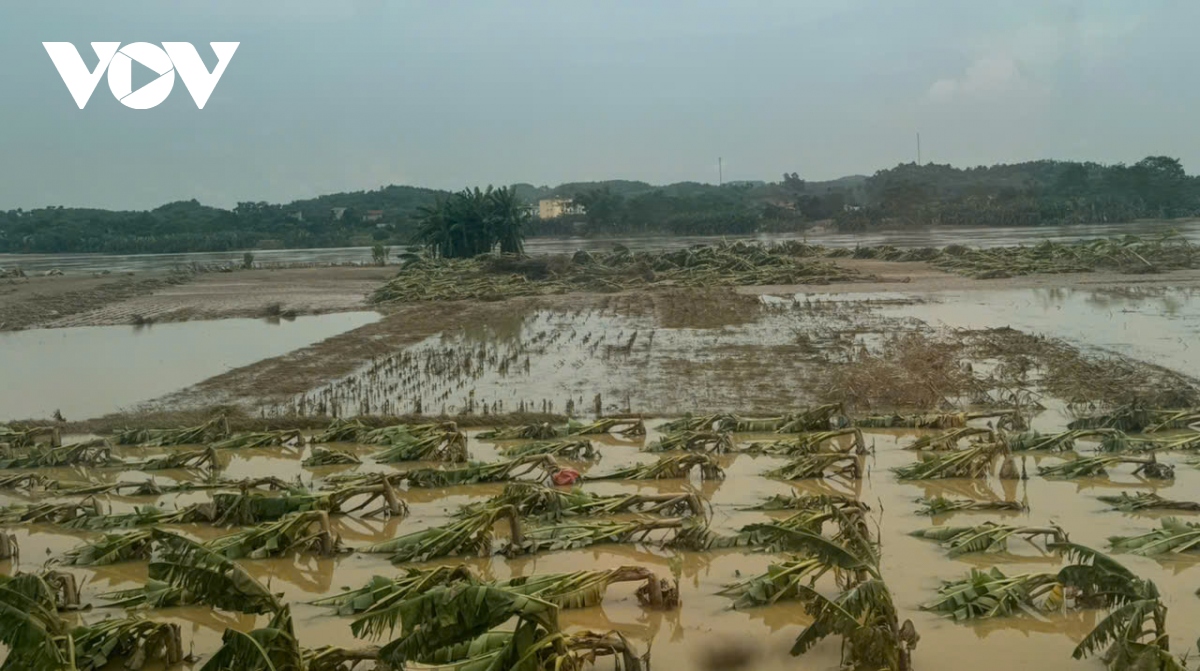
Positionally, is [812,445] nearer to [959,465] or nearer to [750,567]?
[959,465]

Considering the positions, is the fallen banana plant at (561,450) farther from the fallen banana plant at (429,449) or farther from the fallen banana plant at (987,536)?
the fallen banana plant at (987,536)

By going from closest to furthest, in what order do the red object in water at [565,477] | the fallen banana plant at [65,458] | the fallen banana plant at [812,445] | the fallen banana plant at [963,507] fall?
the fallen banana plant at [963,507]
the red object in water at [565,477]
the fallen banana plant at [812,445]
the fallen banana plant at [65,458]

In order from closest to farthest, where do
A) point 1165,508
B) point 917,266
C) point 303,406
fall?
point 1165,508
point 303,406
point 917,266

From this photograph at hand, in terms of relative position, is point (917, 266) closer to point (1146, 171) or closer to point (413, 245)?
point (413, 245)

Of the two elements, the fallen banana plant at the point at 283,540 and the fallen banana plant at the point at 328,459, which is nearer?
the fallen banana plant at the point at 283,540

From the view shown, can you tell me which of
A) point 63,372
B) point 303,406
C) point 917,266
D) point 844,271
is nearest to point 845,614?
point 303,406

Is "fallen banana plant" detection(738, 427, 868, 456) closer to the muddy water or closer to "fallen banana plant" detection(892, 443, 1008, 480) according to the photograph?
the muddy water

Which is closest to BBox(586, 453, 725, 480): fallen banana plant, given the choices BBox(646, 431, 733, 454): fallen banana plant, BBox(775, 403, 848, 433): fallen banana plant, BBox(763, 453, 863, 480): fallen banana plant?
BBox(763, 453, 863, 480): fallen banana plant

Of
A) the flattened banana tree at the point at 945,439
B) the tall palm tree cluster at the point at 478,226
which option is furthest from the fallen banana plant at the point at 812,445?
the tall palm tree cluster at the point at 478,226
